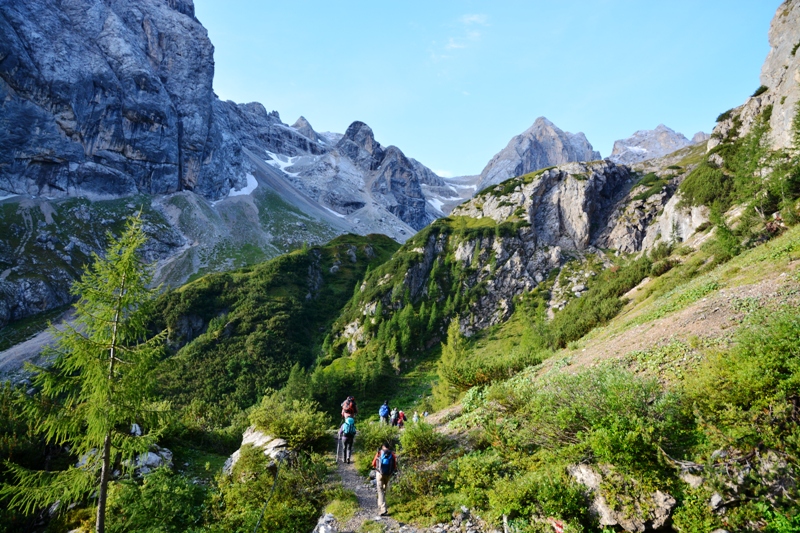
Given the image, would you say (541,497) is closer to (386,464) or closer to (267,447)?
(386,464)

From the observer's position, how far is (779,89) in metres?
54.9

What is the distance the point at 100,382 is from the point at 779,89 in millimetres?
84609

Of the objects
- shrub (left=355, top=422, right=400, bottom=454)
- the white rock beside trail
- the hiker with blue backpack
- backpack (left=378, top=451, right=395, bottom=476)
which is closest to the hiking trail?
the hiker with blue backpack

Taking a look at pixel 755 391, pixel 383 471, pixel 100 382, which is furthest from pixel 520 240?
pixel 100 382

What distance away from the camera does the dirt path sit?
922 cm

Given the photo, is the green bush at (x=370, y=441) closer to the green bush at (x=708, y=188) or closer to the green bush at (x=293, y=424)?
the green bush at (x=293, y=424)

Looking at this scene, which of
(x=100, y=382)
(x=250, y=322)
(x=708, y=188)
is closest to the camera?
(x=100, y=382)

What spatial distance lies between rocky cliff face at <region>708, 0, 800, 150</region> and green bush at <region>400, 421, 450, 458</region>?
191ft

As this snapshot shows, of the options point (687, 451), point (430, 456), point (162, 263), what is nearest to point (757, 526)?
point (687, 451)

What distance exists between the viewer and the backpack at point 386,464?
1030 cm

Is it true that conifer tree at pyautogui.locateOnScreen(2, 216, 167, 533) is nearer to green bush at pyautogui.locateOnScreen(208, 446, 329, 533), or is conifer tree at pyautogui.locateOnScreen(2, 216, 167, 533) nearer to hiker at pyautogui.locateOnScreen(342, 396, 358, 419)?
green bush at pyautogui.locateOnScreen(208, 446, 329, 533)

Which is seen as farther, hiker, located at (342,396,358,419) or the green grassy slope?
the green grassy slope

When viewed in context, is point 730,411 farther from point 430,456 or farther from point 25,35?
point 25,35

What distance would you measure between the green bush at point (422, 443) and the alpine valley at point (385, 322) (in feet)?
0.23
